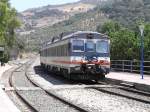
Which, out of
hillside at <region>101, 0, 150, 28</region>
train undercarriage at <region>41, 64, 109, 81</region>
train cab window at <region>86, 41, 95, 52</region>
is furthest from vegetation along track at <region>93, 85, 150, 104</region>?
hillside at <region>101, 0, 150, 28</region>

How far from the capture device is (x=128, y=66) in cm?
4022

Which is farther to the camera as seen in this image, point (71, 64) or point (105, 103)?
point (71, 64)

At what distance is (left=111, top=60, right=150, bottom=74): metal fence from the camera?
37172 millimetres

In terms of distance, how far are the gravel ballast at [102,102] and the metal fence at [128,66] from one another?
11.9 m

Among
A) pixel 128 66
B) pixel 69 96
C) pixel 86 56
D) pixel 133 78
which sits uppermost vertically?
pixel 86 56

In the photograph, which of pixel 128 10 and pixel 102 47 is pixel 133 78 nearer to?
pixel 102 47

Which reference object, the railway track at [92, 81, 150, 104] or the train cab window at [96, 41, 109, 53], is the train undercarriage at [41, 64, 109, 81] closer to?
the train cab window at [96, 41, 109, 53]

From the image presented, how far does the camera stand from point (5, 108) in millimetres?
16891

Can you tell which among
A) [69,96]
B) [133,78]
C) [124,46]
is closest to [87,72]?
[133,78]

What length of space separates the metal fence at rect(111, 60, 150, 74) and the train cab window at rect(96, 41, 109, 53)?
5.04 meters

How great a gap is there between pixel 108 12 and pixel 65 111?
16379 cm

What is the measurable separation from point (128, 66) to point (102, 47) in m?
10.2

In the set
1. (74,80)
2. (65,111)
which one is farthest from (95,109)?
(74,80)

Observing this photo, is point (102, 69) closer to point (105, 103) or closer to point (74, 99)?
point (74, 99)
